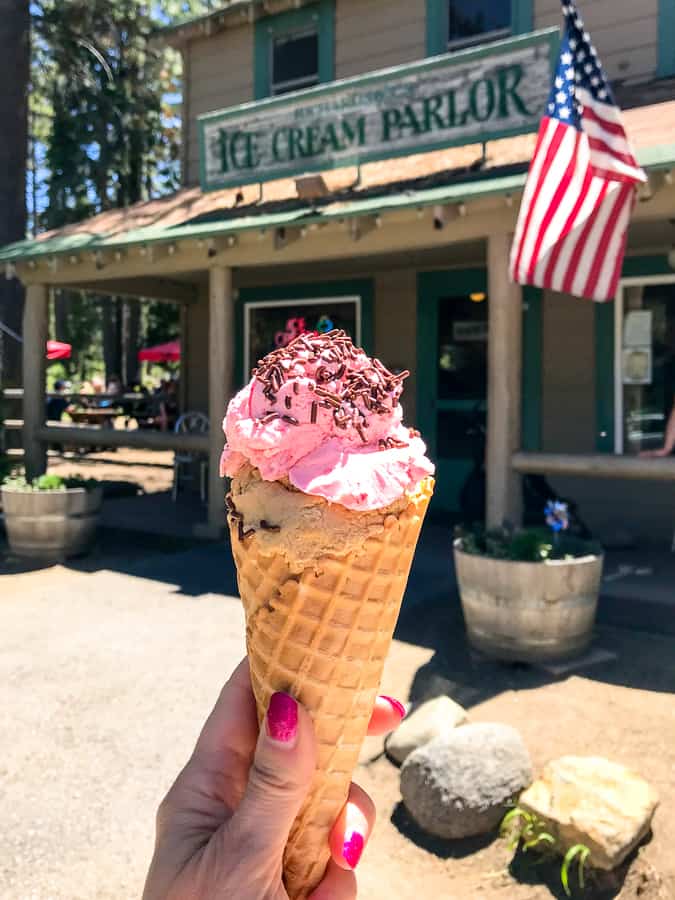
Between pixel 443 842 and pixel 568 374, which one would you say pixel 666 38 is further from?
pixel 443 842

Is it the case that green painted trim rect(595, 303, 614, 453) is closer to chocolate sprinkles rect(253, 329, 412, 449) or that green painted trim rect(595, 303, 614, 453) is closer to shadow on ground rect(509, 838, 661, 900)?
shadow on ground rect(509, 838, 661, 900)

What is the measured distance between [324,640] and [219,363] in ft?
23.8

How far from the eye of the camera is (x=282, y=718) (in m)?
1.63

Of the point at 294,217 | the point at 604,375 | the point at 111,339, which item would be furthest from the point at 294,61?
the point at 111,339

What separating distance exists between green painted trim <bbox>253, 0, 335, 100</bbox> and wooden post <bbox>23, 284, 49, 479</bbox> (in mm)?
4624

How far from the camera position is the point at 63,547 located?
825cm

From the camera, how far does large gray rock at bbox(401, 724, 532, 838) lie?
346 cm

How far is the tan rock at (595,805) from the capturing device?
3105 mm

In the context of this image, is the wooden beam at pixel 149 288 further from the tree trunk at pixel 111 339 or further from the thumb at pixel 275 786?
the tree trunk at pixel 111 339

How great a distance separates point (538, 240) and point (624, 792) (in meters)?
3.85

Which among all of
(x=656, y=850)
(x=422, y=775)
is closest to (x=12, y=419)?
(x=422, y=775)

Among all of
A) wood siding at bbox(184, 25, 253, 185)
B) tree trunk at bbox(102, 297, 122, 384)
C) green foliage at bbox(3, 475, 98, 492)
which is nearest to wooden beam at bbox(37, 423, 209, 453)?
green foliage at bbox(3, 475, 98, 492)

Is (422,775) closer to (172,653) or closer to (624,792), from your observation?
(624,792)

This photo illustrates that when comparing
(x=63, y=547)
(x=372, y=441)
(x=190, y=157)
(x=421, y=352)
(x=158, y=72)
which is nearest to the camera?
(x=372, y=441)
